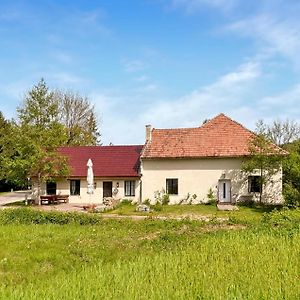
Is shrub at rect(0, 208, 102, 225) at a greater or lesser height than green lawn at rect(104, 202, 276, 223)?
greater

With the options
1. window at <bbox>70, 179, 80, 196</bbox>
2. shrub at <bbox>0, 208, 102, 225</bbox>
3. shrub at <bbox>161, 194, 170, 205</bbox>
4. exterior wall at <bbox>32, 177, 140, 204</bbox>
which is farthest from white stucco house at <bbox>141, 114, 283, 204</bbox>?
shrub at <bbox>0, 208, 102, 225</bbox>

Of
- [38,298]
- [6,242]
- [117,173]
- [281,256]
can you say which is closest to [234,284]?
[281,256]

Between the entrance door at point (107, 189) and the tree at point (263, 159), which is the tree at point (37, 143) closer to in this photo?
the entrance door at point (107, 189)

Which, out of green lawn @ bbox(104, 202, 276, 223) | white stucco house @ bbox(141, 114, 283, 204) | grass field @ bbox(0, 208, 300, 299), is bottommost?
green lawn @ bbox(104, 202, 276, 223)

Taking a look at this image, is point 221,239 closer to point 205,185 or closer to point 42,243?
point 42,243

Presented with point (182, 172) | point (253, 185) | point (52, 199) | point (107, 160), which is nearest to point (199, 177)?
point (182, 172)

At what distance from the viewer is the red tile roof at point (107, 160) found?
3488cm

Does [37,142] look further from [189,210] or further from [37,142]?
[189,210]

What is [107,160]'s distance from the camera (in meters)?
36.6

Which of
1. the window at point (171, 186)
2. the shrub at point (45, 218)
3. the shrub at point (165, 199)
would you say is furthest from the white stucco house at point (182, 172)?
the shrub at point (45, 218)

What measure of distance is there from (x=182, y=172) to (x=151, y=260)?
2285 cm

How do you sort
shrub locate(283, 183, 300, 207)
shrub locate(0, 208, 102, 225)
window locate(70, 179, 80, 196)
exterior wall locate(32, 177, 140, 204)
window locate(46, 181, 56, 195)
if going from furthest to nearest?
window locate(46, 181, 56, 195)
window locate(70, 179, 80, 196)
exterior wall locate(32, 177, 140, 204)
shrub locate(283, 183, 300, 207)
shrub locate(0, 208, 102, 225)

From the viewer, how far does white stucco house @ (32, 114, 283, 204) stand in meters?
32.8

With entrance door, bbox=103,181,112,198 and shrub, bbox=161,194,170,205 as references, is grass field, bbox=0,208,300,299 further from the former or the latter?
entrance door, bbox=103,181,112,198
